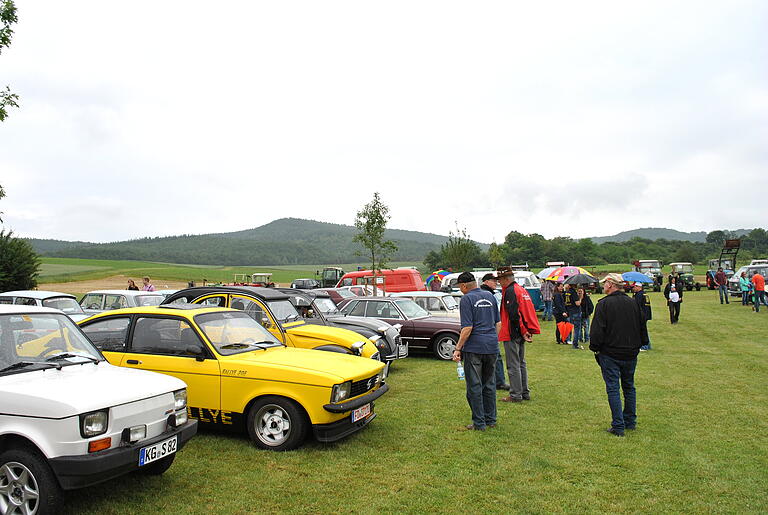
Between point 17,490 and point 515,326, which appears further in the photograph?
point 515,326

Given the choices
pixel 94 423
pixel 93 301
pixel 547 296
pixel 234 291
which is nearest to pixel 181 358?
pixel 94 423

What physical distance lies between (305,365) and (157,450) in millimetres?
1925

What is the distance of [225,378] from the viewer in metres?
5.89

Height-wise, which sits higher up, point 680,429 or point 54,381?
point 54,381

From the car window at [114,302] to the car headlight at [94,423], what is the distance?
36.8 ft

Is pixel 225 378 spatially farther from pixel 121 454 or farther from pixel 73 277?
pixel 73 277

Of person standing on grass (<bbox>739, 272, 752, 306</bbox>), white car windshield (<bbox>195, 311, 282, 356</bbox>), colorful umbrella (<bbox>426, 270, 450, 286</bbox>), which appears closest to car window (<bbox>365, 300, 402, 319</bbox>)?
white car windshield (<bbox>195, 311, 282, 356</bbox>)

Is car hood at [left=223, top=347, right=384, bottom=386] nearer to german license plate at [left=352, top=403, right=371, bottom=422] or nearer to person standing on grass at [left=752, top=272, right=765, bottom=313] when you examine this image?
german license plate at [left=352, top=403, right=371, bottom=422]

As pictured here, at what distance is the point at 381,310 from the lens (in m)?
12.9

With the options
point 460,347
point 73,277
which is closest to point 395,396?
point 460,347

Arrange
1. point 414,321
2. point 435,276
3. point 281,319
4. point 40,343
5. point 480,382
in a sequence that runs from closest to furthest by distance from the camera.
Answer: point 40,343, point 480,382, point 281,319, point 414,321, point 435,276

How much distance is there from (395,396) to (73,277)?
6054 centimetres

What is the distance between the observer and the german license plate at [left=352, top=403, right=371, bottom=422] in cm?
593

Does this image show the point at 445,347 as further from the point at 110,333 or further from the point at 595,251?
the point at 595,251
